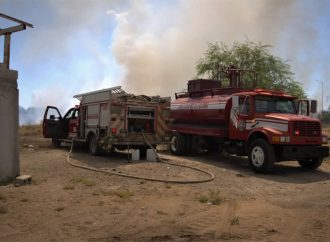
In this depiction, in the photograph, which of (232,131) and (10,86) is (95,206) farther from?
(232,131)

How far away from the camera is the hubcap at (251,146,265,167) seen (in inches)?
563

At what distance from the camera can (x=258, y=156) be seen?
14.5 m

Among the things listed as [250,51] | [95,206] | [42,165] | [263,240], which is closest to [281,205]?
[263,240]

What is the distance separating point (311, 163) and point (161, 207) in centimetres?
848

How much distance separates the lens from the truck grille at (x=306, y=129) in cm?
1409

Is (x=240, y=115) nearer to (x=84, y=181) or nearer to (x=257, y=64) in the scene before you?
(x=84, y=181)

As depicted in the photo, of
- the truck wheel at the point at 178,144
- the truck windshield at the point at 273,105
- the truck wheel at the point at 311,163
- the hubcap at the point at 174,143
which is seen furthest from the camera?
the hubcap at the point at 174,143

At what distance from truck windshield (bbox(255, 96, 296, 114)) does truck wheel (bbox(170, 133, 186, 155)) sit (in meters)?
4.98

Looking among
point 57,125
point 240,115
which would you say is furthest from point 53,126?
point 240,115

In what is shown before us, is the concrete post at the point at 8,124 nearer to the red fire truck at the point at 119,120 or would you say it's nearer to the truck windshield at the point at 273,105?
the red fire truck at the point at 119,120

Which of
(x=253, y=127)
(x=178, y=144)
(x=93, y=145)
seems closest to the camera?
(x=253, y=127)

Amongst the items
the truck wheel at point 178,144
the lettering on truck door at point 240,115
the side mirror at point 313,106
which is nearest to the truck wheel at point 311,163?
the side mirror at point 313,106

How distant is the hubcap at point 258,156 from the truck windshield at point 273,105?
4.68 feet

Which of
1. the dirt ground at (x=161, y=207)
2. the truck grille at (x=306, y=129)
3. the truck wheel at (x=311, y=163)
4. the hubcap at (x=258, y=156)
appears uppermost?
the truck grille at (x=306, y=129)
